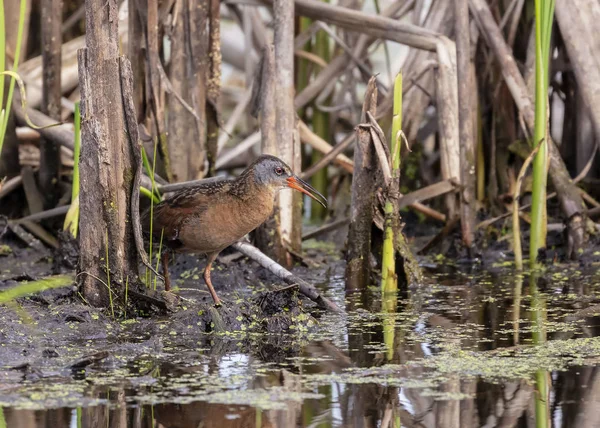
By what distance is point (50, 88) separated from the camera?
6.78 metres

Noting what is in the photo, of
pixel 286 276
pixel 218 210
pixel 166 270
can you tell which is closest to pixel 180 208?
pixel 218 210

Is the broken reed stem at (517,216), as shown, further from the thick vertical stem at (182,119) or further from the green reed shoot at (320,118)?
the green reed shoot at (320,118)

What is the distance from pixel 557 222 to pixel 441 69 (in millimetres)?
1494

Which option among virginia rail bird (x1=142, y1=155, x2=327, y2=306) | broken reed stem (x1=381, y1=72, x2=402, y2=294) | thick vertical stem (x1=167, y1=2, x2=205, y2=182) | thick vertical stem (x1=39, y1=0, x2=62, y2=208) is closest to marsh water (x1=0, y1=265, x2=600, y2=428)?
broken reed stem (x1=381, y1=72, x2=402, y2=294)

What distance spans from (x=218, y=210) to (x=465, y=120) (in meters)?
1.95

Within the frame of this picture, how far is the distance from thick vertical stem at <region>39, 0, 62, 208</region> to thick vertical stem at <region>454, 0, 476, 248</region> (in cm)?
271

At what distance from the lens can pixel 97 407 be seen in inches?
136

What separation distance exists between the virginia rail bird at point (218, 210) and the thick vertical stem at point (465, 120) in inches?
57.7

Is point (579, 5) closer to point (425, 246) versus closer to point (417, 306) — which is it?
point (425, 246)

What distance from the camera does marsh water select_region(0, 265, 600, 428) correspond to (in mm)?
3406

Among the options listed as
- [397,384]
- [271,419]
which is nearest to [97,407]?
[271,419]

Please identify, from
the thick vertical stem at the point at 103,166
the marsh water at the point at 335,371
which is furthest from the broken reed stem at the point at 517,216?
the thick vertical stem at the point at 103,166

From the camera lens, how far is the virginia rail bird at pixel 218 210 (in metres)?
5.46

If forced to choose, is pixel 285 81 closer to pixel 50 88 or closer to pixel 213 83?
pixel 213 83
